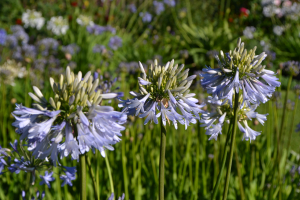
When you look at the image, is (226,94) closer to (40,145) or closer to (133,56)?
(40,145)

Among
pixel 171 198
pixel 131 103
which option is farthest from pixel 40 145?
pixel 171 198

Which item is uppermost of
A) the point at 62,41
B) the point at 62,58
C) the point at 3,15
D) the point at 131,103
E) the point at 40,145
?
the point at 3,15

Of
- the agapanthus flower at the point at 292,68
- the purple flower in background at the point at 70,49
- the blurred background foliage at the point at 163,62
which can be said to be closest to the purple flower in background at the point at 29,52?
the blurred background foliage at the point at 163,62

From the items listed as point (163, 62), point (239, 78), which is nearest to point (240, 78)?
point (239, 78)

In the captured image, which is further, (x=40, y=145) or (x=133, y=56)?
(x=133, y=56)

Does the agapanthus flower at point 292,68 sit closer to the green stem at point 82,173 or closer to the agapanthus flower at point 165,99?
the agapanthus flower at point 165,99

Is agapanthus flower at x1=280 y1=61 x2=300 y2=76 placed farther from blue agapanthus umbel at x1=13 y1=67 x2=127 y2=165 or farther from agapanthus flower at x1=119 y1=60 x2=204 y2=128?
blue agapanthus umbel at x1=13 y1=67 x2=127 y2=165
